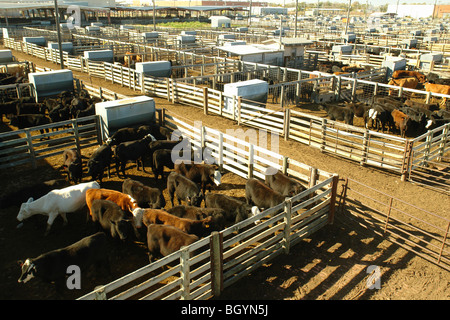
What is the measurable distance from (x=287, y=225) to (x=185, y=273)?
2.43 m

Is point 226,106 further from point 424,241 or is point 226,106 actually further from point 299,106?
point 424,241

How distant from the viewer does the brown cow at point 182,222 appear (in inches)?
280

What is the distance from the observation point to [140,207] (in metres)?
8.59

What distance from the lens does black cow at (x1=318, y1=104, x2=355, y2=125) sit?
14.7m

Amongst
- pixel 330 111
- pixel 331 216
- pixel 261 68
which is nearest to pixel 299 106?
pixel 330 111

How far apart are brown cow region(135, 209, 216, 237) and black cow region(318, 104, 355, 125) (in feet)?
31.7

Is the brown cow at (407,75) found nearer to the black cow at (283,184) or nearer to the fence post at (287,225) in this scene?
the black cow at (283,184)

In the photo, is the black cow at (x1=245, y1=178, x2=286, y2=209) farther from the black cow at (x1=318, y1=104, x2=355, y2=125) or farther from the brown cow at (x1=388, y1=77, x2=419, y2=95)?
the brown cow at (x1=388, y1=77, x2=419, y2=95)

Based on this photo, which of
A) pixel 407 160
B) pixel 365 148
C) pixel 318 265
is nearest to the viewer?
pixel 318 265

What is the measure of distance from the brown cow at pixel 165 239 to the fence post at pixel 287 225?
184 centimetres

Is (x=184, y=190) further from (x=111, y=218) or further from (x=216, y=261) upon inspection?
(x=216, y=261)

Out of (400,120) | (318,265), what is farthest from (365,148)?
(318,265)

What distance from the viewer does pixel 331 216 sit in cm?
826
